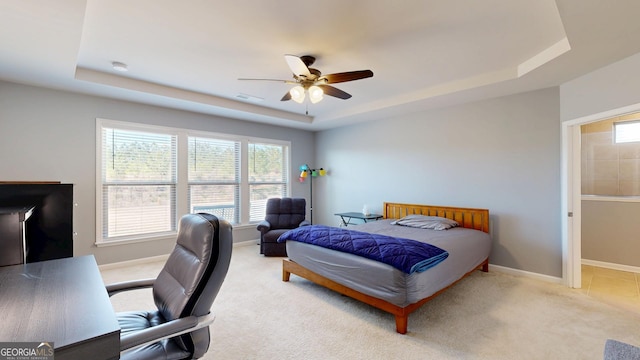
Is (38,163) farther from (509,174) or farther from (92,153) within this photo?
(509,174)

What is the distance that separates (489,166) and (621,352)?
3.30 meters

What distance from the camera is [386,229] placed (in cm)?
388

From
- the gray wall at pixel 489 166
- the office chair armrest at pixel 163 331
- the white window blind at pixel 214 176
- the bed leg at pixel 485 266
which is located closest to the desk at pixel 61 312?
the office chair armrest at pixel 163 331

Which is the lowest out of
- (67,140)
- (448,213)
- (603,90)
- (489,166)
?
(448,213)

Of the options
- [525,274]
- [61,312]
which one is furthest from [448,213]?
[61,312]

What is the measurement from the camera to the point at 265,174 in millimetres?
5938

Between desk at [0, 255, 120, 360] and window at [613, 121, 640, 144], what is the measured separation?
6.28m

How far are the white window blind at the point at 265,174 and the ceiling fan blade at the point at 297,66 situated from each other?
124 inches

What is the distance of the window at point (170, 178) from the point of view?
4.14m

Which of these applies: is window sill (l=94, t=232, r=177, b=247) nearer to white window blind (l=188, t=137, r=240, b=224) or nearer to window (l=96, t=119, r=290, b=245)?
window (l=96, t=119, r=290, b=245)

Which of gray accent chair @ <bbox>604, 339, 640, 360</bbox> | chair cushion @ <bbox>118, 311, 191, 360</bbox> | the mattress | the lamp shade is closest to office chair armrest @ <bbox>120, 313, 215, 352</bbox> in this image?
chair cushion @ <bbox>118, 311, 191, 360</bbox>

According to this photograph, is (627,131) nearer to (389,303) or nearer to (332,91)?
(332,91)

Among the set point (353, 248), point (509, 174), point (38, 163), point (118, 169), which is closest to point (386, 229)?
point (353, 248)

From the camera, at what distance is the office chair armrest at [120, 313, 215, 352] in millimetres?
1145
